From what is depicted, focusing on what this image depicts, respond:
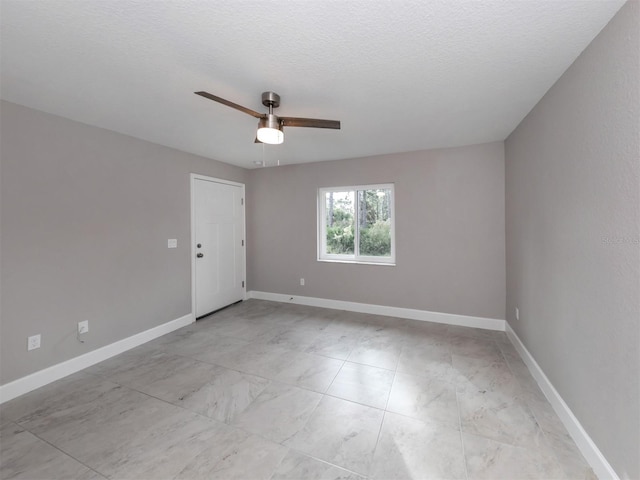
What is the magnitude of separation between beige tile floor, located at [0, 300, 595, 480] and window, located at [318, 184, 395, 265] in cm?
149

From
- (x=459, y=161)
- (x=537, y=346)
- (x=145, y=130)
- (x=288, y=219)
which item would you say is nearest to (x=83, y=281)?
(x=145, y=130)

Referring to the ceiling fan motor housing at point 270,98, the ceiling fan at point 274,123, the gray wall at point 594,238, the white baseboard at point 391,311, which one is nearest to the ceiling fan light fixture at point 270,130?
the ceiling fan at point 274,123

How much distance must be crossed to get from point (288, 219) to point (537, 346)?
141 inches

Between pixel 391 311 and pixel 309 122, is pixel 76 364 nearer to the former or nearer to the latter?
pixel 309 122

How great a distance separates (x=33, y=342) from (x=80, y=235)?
1.00 meters

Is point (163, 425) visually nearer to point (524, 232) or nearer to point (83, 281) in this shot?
point (83, 281)

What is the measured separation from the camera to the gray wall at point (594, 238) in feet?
3.91

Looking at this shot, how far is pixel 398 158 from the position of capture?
3701mm

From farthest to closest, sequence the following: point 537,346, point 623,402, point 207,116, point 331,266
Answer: point 331,266
point 207,116
point 537,346
point 623,402

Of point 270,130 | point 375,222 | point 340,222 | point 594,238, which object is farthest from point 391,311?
point 270,130

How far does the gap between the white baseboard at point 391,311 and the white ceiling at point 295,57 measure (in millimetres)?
2401

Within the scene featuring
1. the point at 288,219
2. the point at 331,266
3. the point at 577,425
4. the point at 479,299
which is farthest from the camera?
the point at 288,219

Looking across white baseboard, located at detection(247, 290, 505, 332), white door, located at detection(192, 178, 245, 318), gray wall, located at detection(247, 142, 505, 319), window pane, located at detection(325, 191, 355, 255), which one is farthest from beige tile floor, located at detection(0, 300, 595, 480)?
window pane, located at detection(325, 191, 355, 255)

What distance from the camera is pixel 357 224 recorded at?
4.10m
